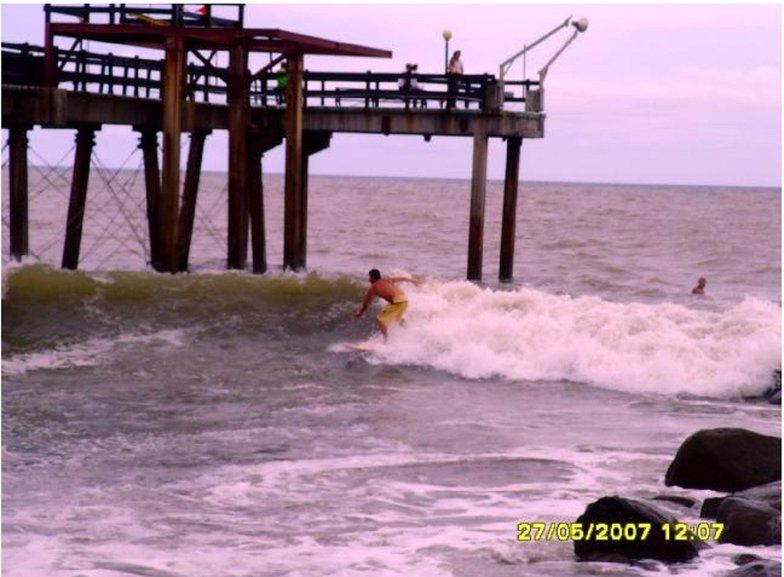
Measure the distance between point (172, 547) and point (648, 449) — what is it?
17.5 ft

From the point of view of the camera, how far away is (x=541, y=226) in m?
65.9

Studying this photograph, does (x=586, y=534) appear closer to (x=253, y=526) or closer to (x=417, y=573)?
(x=417, y=573)

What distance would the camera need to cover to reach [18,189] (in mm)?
23875

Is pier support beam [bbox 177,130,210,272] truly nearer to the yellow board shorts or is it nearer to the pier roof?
the pier roof

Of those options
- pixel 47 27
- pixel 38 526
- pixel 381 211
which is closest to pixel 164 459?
pixel 38 526

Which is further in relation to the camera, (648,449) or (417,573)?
(648,449)

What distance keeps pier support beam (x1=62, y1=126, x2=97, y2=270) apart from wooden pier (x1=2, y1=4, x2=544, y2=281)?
2 cm

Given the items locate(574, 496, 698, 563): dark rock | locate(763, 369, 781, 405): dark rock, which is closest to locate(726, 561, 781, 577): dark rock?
locate(574, 496, 698, 563): dark rock

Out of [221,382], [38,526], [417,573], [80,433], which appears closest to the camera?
[417,573]

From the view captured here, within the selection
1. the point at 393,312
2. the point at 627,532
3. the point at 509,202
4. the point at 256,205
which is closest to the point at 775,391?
the point at 393,312

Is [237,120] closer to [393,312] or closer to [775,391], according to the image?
[393,312]

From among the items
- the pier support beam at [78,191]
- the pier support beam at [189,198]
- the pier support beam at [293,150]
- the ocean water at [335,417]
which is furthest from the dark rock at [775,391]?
the pier support beam at [78,191]

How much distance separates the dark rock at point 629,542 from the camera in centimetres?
991

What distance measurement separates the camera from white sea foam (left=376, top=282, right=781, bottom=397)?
19.6 m
